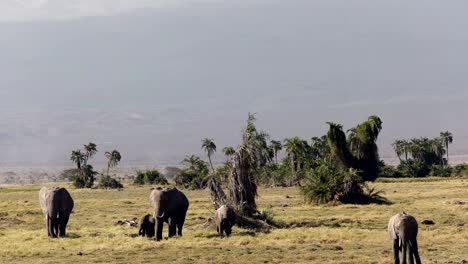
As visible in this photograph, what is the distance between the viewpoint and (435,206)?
5531cm

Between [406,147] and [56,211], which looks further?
[406,147]

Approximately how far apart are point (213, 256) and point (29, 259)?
802 centimetres

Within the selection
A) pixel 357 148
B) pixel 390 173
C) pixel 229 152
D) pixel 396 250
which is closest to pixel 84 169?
pixel 357 148

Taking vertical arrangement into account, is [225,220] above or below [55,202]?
below

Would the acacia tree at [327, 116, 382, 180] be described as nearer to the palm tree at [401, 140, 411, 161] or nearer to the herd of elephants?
the palm tree at [401, 140, 411, 161]

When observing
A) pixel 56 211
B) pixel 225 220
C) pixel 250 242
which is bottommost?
pixel 250 242

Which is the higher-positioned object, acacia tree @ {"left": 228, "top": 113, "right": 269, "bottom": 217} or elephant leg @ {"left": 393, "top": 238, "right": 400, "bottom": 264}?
acacia tree @ {"left": 228, "top": 113, "right": 269, "bottom": 217}

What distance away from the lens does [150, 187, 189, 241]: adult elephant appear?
121 ft

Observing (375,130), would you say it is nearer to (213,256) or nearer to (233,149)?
(233,149)

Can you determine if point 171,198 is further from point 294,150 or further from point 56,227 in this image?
point 294,150

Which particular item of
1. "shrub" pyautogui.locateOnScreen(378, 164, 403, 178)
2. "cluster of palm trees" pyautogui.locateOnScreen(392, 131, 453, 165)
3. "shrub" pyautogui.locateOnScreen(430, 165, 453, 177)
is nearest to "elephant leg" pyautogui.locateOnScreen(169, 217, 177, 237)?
"shrub" pyautogui.locateOnScreen(378, 164, 403, 178)

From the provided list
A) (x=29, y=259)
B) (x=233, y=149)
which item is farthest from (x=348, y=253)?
(x=233, y=149)

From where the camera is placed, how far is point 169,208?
3794 centimetres

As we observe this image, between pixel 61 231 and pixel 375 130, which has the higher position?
pixel 375 130
